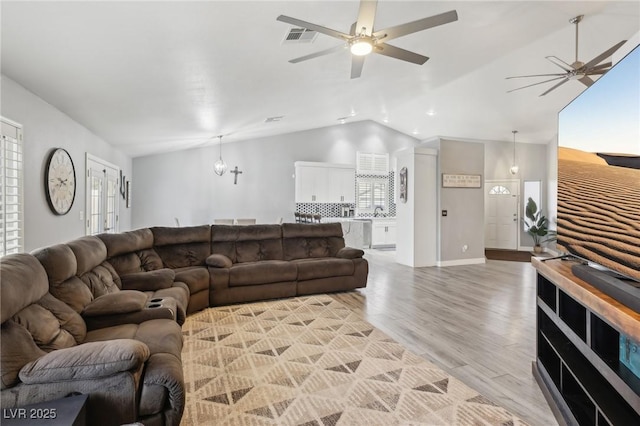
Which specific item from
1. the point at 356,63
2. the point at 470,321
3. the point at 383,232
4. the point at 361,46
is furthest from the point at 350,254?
the point at 383,232

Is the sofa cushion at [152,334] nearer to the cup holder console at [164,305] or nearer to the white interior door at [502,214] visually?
the cup holder console at [164,305]

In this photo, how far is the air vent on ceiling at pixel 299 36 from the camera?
3.24m

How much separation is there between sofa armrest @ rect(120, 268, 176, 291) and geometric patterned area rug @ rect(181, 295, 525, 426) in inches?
20.8

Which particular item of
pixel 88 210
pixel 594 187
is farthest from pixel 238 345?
pixel 88 210

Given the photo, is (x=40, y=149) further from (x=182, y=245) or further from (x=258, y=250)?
(x=258, y=250)

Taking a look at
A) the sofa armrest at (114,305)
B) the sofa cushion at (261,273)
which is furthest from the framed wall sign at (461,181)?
the sofa armrest at (114,305)

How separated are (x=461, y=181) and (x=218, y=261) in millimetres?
5299

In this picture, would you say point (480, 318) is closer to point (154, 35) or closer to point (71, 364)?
point (71, 364)

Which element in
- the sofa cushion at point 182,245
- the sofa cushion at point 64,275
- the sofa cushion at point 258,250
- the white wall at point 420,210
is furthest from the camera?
the white wall at point 420,210

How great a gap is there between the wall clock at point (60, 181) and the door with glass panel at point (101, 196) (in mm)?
801

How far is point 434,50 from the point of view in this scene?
4.56 meters

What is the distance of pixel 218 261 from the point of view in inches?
172

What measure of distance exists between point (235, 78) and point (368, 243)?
671cm

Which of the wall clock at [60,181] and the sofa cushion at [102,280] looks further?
the wall clock at [60,181]
